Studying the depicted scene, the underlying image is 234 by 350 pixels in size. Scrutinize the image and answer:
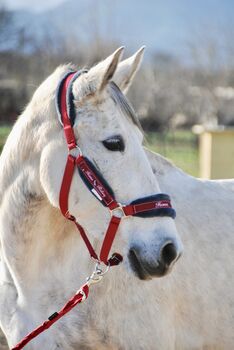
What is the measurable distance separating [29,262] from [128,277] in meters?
0.59

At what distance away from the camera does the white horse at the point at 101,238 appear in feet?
9.59

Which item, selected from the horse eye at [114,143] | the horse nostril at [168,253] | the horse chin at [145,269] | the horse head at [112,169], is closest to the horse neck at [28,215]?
the horse head at [112,169]

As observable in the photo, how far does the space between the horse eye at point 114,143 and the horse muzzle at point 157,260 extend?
20.0 inches

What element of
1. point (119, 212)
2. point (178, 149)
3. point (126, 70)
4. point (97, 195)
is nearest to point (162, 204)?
point (119, 212)

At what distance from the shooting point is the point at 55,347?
10.9 feet

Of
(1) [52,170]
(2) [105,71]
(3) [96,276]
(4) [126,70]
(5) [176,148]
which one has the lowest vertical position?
(5) [176,148]

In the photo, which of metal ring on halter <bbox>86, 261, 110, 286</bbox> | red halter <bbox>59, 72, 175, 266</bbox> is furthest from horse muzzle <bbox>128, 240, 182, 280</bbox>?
metal ring on halter <bbox>86, 261, 110, 286</bbox>

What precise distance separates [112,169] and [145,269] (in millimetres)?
528

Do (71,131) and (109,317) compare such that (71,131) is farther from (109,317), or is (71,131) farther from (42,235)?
(109,317)

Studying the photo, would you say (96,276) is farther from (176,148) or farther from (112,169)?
(176,148)

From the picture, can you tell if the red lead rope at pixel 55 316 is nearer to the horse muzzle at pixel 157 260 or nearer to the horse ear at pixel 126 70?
the horse muzzle at pixel 157 260

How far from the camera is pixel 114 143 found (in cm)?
292

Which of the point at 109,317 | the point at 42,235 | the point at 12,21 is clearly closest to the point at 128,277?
the point at 109,317

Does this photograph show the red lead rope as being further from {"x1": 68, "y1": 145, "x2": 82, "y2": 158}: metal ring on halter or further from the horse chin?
{"x1": 68, "y1": 145, "x2": 82, "y2": 158}: metal ring on halter
